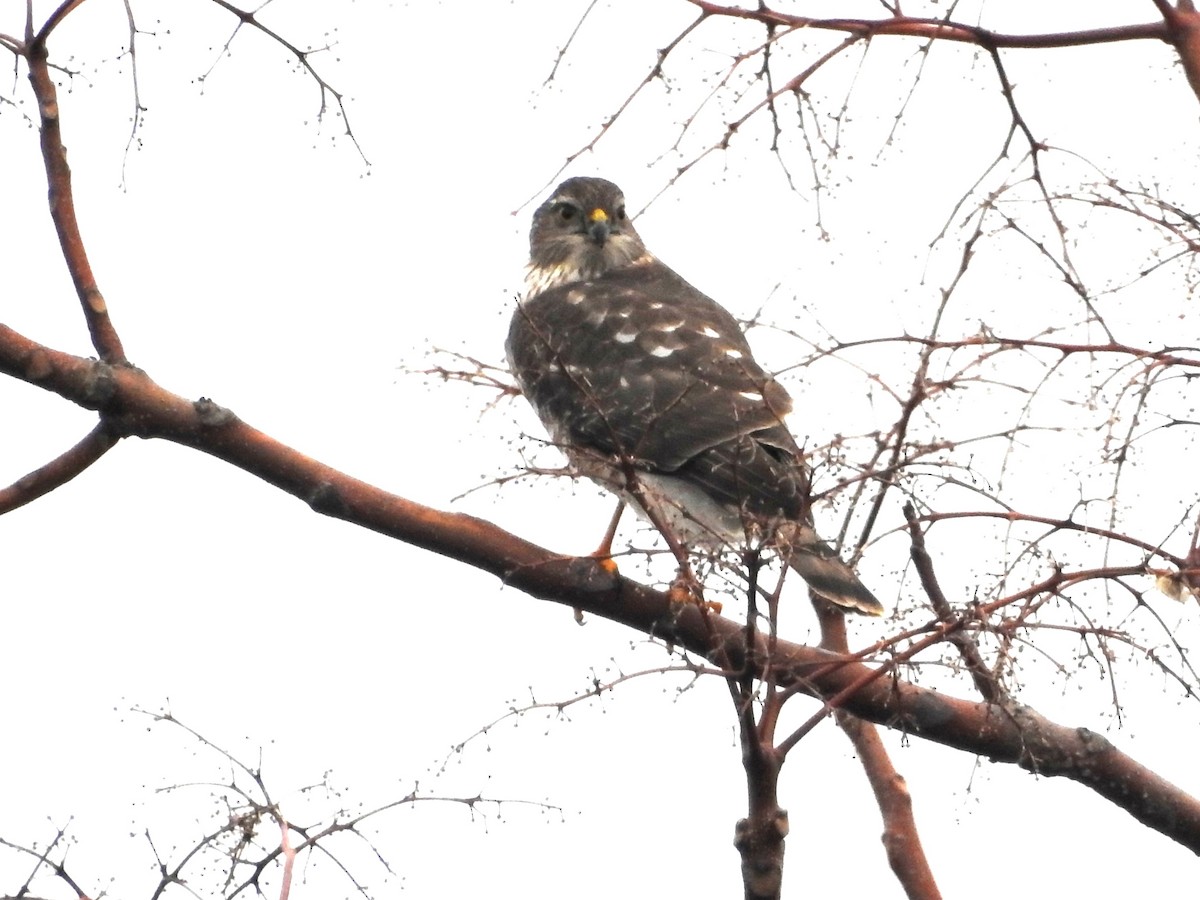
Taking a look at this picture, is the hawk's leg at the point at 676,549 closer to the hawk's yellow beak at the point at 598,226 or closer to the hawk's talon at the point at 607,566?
the hawk's talon at the point at 607,566

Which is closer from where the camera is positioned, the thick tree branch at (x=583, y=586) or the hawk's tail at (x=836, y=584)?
the thick tree branch at (x=583, y=586)

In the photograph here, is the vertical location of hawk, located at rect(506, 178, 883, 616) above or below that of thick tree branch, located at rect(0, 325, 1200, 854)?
above

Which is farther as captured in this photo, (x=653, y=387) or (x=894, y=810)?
(x=653, y=387)

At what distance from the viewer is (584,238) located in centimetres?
841

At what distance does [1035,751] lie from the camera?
422 centimetres

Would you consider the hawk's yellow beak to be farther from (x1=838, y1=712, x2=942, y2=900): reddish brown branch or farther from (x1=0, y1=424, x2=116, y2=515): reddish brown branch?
(x1=0, y1=424, x2=116, y2=515): reddish brown branch

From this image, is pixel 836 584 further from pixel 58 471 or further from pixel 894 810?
pixel 58 471

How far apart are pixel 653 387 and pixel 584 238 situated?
7.21ft

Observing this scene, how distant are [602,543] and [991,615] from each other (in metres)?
3.11

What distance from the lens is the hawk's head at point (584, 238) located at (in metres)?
8.38

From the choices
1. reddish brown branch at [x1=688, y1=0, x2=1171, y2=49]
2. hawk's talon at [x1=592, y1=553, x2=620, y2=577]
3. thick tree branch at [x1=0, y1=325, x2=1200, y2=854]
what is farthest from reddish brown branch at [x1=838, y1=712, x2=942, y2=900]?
reddish brown branch at [x1=688, y1=0, x2=1171, y2=49]

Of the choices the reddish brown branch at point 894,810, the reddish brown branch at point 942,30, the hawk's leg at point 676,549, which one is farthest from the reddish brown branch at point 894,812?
the reddish brown branch at point 942,30

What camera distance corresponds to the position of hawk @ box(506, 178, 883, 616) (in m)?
4.77

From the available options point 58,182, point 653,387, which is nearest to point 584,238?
point 653,387
